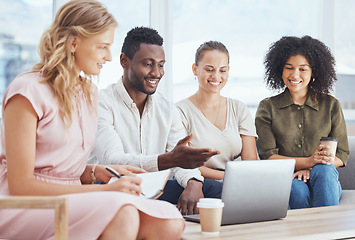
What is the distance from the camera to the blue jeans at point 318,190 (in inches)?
102

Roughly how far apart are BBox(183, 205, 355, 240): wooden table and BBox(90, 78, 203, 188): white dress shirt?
27.9 inches

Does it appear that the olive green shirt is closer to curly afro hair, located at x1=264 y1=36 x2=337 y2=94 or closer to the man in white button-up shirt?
curly afro hair, located at x1=264 y1=36 x2=337 y2=94

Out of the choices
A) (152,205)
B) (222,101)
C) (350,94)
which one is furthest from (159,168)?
(350,94)

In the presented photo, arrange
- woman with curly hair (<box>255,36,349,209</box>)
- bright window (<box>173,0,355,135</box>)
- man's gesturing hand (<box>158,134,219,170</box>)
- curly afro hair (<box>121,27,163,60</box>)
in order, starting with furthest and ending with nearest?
bright window (<box>173,0,355,135</box>) < woman with curly hair (<box>255,36,349,209</box>) < curly afro hair (<box>121,27,163,60</box>) < man's gesturing hand (<box>158,134,219,170</box>)

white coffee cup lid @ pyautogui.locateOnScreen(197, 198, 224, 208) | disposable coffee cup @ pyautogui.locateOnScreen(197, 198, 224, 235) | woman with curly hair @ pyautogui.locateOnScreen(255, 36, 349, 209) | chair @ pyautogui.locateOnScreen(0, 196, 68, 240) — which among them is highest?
woman with curly hair @ pyautogui.locateOnScreen(255, 36, 349, 209)

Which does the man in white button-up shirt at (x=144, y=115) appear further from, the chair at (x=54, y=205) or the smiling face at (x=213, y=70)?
the chair at (x=54, y=205)

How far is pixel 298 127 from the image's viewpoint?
9.90ft

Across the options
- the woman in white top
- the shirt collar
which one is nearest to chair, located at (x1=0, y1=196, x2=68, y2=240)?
the woman in white top

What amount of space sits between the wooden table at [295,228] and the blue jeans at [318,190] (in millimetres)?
611

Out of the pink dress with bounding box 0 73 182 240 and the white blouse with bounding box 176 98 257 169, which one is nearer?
the pink dress with bounding box 0 73 182 240

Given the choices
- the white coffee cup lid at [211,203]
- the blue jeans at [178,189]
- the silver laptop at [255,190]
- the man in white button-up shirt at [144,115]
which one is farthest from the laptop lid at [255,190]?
the blue jeans at [178,189]

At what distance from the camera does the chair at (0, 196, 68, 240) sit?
4.13ft

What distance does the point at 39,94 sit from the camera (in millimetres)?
1571

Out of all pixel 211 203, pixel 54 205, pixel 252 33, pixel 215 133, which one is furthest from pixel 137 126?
pixel 252 33
